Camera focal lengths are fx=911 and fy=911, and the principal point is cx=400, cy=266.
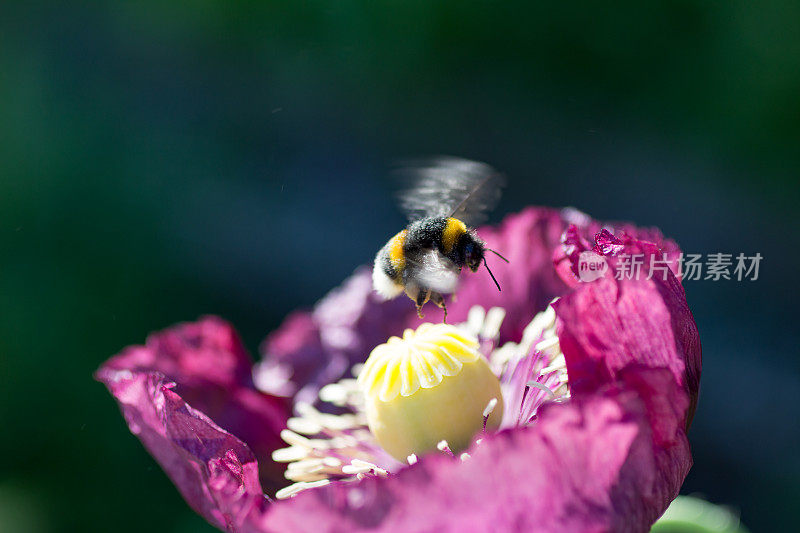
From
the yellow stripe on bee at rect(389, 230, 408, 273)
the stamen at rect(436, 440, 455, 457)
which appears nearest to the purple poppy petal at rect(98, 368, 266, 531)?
the stamen at rect(436, 440, 455, 457)

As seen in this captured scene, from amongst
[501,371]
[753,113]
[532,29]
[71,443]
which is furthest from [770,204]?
A: [71,443]

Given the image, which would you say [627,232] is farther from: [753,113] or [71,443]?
[71,443]

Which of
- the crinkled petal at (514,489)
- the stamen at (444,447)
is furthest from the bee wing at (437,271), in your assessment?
the crinkled petal at (514,489)

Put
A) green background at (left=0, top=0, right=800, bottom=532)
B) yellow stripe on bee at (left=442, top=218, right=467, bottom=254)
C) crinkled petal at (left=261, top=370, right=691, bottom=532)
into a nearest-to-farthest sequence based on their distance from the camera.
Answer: crinkled petal at (left=261, top=370, right=691, bottom=532), yellow stripe on bee at (left=442, top=218, right=467, bottom=254), green background at (left=0, top=0, right=800, bottom=532)

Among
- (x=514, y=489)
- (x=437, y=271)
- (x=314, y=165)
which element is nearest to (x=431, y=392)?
(x=437, y=271)

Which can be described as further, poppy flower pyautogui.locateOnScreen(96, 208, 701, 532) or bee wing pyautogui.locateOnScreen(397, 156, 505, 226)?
bee wing pyautogui.locateOnScreen(397, 156, 505, 226)

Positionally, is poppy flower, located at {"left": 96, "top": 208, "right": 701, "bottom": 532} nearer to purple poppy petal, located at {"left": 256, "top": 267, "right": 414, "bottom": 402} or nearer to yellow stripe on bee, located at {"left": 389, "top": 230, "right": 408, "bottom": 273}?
purple poppy petal, located at {"left": 256, "top": 267, "right": 414, "bottom": 402}

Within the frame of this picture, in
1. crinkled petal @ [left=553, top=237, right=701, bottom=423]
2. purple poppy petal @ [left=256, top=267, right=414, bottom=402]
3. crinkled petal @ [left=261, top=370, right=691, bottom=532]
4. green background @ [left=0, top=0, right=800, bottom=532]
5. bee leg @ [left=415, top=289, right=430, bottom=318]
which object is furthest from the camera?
green background @ [left=0, top=0, right=800, bottom=532]
